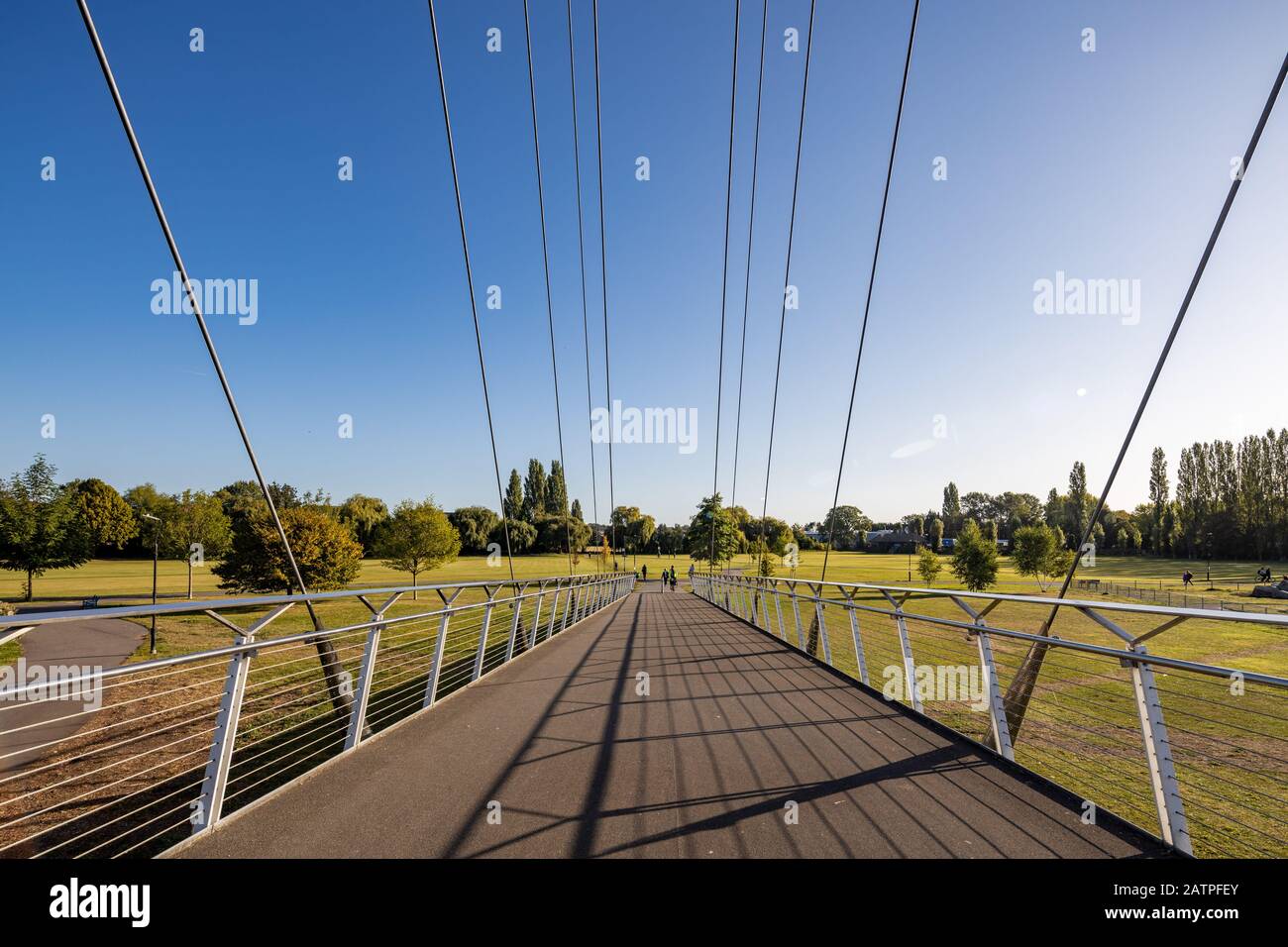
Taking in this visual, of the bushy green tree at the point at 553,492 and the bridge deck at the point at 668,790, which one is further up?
the bushy green tree at the point at 553,492

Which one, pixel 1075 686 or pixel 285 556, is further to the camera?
pixel 285 556

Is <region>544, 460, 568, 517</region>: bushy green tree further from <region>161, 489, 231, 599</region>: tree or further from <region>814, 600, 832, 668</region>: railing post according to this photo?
<region>814, 600, 832, 668</region>: railing post

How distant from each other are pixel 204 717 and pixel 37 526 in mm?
49387

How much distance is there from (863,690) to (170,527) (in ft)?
194

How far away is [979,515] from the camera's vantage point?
132750 mm

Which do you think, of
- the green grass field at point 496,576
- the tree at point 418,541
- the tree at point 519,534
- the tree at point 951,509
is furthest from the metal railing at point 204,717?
the tree at point 951,509

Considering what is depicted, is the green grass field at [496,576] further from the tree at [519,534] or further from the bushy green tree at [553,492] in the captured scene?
the bushy green tree at [553,492]

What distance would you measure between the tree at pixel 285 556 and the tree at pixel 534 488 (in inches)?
2625

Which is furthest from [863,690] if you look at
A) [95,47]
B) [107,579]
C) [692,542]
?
[692,542]

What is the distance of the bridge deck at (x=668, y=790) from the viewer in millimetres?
3020

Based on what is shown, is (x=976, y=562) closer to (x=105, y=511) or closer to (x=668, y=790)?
(x=668, y=790)

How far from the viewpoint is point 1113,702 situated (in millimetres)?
16203

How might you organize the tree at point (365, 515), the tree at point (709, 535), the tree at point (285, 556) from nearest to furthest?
the tree at point (285, 556), the tree at point (709, 535), the tree at point (365, 515)

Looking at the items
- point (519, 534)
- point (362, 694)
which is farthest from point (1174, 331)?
point (519, 534)
